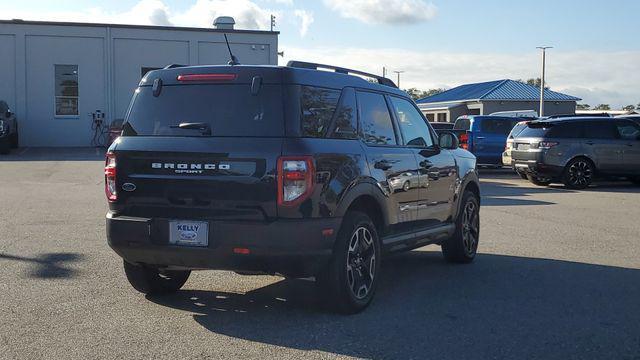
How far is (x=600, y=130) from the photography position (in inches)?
736

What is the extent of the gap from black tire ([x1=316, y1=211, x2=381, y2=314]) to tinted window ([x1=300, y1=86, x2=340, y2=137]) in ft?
2.49

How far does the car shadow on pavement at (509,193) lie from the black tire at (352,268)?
8.43 m

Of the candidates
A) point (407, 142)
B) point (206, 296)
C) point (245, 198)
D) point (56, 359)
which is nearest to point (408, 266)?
point (407, 142)

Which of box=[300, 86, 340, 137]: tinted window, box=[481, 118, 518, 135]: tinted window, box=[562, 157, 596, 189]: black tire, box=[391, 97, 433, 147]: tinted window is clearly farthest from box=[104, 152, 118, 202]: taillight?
box=[481, 118, 518, 135]: tinted window

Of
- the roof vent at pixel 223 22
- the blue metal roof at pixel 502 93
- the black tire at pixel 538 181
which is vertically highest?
the roof vent at pixel 223 22

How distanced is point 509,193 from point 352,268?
37.4 ft

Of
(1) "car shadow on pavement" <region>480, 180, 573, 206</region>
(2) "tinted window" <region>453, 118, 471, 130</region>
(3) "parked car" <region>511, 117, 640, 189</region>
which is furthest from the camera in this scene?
(2) "tinted window" <region>453, 118, 471, 130</region>

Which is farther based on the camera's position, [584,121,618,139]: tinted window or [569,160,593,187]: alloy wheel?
[584,121,618,139]: tinted window

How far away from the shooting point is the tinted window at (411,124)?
278 inches

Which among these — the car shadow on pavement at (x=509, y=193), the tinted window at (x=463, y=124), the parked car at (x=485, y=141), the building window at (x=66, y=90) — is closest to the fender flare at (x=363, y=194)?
the car shadow on pavement at (x=509, y=193)

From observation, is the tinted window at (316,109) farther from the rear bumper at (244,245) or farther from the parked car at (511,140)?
the parked car at (511,140)

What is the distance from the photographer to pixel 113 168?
5766 millimetres

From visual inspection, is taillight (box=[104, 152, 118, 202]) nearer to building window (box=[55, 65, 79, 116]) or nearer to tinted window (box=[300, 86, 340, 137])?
→ tinted window (box=[300, 86, 340, 137])

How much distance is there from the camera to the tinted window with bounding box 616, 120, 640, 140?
18.7 m
